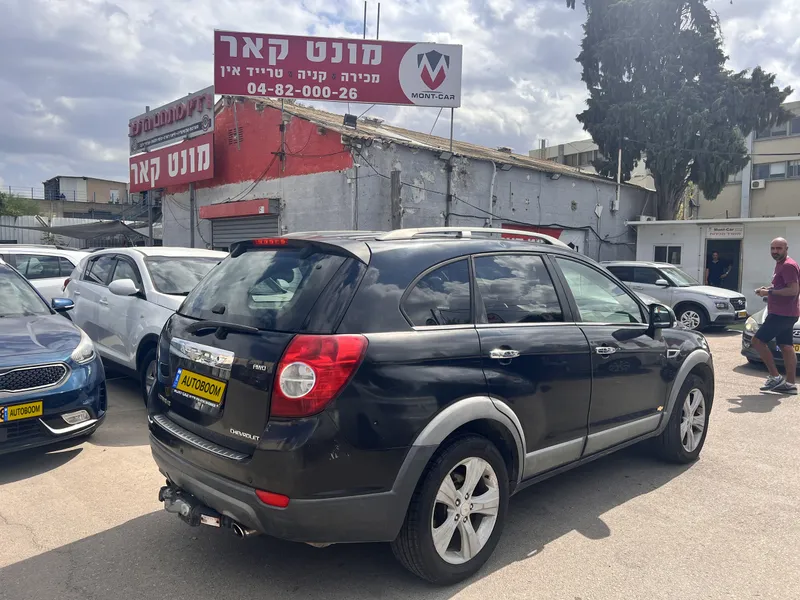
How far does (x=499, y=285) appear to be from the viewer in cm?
344

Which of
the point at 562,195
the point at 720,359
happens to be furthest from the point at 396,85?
the point at 720,359

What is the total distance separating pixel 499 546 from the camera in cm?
342

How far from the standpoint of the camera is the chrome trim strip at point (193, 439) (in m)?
2.77

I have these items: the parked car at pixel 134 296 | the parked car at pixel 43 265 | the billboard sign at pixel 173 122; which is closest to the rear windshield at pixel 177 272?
the parked car at pixel 134 296

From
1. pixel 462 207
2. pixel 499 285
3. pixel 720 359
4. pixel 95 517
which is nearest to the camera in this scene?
pixel 499 285

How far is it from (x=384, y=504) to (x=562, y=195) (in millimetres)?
17572

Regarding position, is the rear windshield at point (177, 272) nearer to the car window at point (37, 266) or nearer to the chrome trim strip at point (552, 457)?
the chrome trim strip at point (552, 457)

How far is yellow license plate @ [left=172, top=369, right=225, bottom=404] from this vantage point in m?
2.90

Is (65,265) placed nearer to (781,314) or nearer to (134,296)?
(134,296)

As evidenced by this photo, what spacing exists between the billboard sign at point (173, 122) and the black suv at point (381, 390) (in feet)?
51.1

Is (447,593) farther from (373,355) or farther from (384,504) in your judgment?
(373,355)

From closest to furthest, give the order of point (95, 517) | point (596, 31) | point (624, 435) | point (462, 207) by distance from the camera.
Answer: point (95, 517) → point (624, 435) → point (462, 207) → point (596, 31)

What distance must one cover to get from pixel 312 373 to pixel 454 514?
1.06 m

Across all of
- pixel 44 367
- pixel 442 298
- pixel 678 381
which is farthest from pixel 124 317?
pixel 678 381
